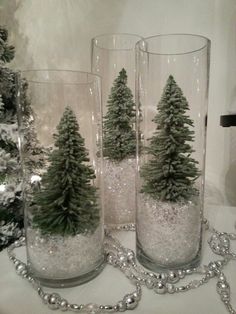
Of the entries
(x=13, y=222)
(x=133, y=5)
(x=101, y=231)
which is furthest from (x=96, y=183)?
(x=133, y=5)

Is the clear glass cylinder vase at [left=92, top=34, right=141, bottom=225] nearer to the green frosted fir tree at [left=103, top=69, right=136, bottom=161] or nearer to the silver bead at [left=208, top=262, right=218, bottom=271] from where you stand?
the green frosted fir tree at [left=103, top=69, right=136, bottom=161]

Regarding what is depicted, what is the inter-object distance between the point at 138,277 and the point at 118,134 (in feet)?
0.83

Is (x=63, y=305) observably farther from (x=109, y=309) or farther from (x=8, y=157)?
(x=8, y=157)

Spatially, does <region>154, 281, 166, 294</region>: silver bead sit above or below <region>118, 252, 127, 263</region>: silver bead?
below

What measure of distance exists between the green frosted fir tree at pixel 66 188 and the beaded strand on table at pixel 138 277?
9cm

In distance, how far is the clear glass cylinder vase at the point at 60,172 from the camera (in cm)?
47

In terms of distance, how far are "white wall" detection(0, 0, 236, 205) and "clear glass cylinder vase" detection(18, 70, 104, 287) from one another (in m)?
0.55

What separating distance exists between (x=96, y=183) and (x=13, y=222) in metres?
0.29

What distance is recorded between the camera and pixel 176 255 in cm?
53

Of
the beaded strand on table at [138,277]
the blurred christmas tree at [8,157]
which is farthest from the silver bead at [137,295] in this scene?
the blurred christmas tree at [8,157]

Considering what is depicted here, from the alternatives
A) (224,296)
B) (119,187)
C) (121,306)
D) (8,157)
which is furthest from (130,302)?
(8,157)

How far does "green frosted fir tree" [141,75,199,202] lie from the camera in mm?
495

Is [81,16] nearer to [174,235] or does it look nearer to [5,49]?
[5,49]

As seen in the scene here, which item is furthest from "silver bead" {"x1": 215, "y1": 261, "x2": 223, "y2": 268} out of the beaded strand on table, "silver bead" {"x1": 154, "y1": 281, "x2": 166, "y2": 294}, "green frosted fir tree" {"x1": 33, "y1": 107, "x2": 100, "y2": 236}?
"green frosted fir tree" {"x1": 33, "y1": 107, "x2": 100, "y2": 236}
